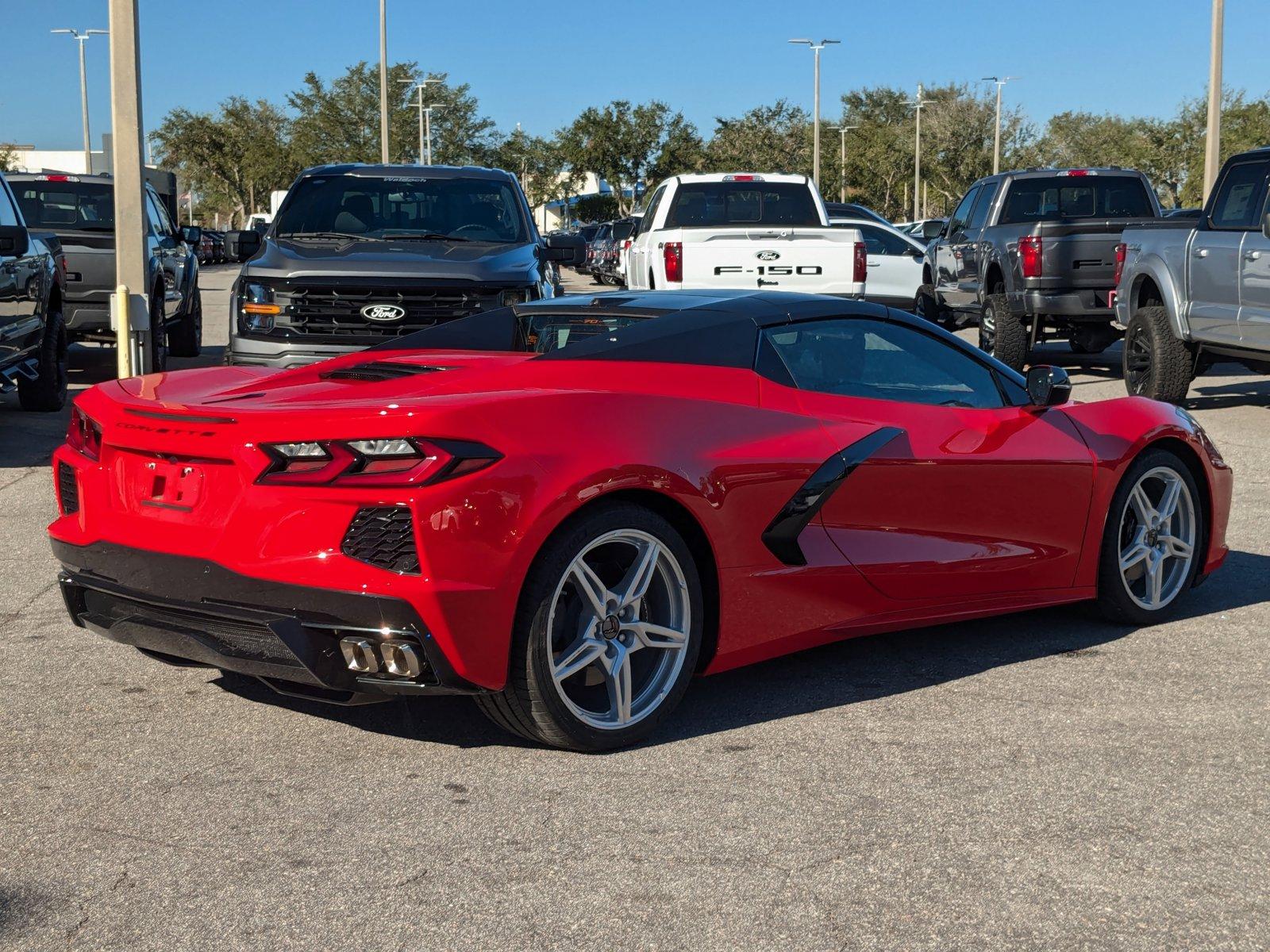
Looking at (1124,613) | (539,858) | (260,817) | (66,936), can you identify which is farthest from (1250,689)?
(66,936)

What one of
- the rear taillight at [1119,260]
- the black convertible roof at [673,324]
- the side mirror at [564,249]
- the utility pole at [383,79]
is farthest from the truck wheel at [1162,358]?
the utility pole at [383,79]

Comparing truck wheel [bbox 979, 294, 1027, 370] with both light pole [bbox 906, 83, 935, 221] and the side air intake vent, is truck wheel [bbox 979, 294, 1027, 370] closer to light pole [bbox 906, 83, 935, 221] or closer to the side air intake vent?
the side air intake vent

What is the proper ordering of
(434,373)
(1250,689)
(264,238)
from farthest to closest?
1. (264,238)
2. (1250,689)
3. (434,373)

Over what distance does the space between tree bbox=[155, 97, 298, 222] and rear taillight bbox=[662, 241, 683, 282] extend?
6742 centimetres

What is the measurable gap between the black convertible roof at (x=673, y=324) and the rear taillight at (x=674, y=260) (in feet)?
31.4

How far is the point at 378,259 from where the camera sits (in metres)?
10.4

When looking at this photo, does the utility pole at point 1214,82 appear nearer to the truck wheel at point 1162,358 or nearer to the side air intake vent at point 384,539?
the truck wheel at point 1162,358

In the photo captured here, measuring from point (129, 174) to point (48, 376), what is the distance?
168 cm

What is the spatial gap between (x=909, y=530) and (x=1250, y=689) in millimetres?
1202

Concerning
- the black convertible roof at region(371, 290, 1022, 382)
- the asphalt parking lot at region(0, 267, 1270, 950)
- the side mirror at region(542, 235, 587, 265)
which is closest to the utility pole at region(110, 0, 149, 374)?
the side mirror at region(542, 235, 587, 265)

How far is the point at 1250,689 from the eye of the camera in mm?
5145

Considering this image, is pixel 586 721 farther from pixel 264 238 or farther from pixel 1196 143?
pixel 1196 143

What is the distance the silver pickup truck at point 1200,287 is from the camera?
11750mm

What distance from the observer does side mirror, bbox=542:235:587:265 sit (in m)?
11.4
